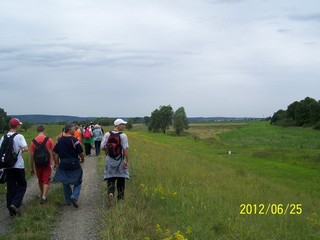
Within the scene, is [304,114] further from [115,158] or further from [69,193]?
[115,158]

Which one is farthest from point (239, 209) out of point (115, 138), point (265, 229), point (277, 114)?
point (277, 114)

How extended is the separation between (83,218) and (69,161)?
1.46 m

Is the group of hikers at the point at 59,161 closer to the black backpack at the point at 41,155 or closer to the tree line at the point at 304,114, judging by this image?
the black backpack at the point at 41,155

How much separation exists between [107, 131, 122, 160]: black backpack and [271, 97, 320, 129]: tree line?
82.6 m

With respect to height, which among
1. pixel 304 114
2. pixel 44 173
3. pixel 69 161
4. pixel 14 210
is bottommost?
pixel 14 210

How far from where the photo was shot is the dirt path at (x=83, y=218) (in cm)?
685

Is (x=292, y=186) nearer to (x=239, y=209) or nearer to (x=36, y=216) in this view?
(x=239, y=209)

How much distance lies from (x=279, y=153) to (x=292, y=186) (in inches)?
709

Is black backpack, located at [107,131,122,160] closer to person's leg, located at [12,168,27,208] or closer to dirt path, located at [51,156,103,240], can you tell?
dirt path, located at [51,156,103,240]

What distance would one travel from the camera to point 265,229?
8.26 m

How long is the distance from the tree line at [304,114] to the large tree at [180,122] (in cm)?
2874

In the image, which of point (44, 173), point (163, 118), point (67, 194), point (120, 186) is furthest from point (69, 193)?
point (163, 118)

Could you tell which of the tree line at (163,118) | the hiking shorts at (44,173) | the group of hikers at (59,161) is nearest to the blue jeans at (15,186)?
the group of hikers at (59,161)

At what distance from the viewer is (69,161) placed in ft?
28.8
